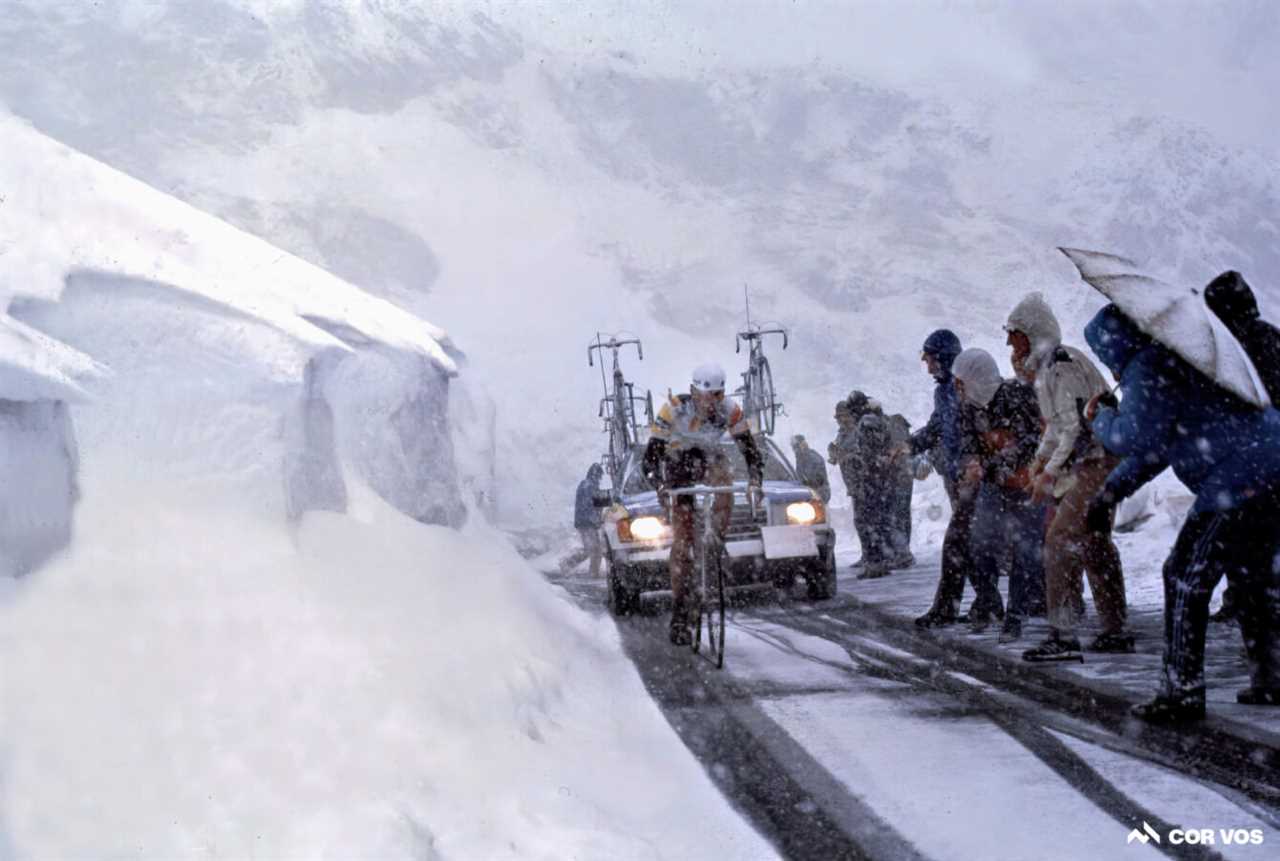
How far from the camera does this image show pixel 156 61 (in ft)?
181

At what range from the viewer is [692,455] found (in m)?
7.50

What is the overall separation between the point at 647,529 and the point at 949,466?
2.70 m

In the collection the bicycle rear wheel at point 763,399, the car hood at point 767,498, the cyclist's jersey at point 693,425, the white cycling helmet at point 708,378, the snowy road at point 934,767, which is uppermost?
the bicycle rear wheel at point 763,399

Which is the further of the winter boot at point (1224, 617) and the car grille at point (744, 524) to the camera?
the car grille at point (744, 524)

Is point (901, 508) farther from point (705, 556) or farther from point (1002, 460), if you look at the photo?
point (705, 556)

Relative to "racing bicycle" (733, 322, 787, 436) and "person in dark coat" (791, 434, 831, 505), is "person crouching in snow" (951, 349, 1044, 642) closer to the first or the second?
"person in dark coat" (791, 434, 831, 505)

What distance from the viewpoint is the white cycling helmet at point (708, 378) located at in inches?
284

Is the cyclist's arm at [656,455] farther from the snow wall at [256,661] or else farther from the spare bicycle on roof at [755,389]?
the spare bicycle on roof at [755,389]

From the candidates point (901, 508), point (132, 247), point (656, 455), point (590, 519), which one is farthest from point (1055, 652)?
point (590, 519)

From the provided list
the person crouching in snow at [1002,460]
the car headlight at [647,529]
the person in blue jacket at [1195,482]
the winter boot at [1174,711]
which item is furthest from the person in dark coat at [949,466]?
the winter boot at [1174,711]

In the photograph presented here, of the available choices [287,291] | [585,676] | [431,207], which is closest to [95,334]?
[287,291]

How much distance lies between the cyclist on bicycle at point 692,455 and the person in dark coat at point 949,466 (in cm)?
133

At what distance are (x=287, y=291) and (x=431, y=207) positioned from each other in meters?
44.4

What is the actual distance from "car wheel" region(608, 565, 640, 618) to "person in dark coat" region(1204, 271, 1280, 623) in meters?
5.94
